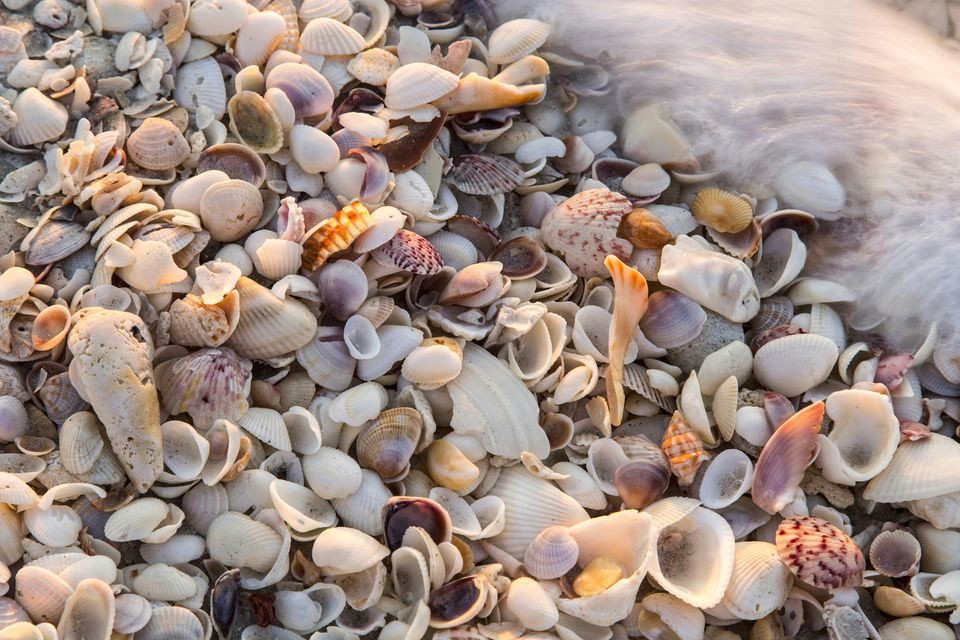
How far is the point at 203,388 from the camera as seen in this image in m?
2.16

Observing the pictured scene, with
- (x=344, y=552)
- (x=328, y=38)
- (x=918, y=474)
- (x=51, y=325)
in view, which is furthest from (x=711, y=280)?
(x=51, y=325)

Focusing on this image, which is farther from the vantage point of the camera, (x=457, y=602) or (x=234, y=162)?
(x=234, y=162)

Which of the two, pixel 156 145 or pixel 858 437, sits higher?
pixel 156 145

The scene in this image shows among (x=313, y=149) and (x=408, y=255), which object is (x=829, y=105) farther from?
(x=313, y=149)

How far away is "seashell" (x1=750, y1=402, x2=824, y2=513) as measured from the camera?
230 centimetres

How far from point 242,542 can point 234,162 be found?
1098 mm

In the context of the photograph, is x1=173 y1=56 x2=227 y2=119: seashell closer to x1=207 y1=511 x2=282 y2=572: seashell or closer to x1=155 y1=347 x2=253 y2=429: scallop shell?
x1=155 y1=347 x2=253 y2=429: scallop shell

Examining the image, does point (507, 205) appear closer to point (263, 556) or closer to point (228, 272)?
point (228, 272)

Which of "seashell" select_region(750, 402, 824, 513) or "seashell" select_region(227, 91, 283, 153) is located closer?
"seashell" select_region(750, 402, 824, 513)

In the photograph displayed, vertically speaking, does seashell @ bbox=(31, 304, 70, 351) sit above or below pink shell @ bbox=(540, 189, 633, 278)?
below

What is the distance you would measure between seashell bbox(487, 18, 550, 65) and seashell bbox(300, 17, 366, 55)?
0.49 meters

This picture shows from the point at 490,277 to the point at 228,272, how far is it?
2.35ft

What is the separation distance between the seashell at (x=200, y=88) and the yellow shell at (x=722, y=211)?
155 centimetres

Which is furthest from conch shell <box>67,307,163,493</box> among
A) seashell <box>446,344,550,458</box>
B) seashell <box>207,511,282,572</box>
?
seashell <box>446,344,550,458</box>
